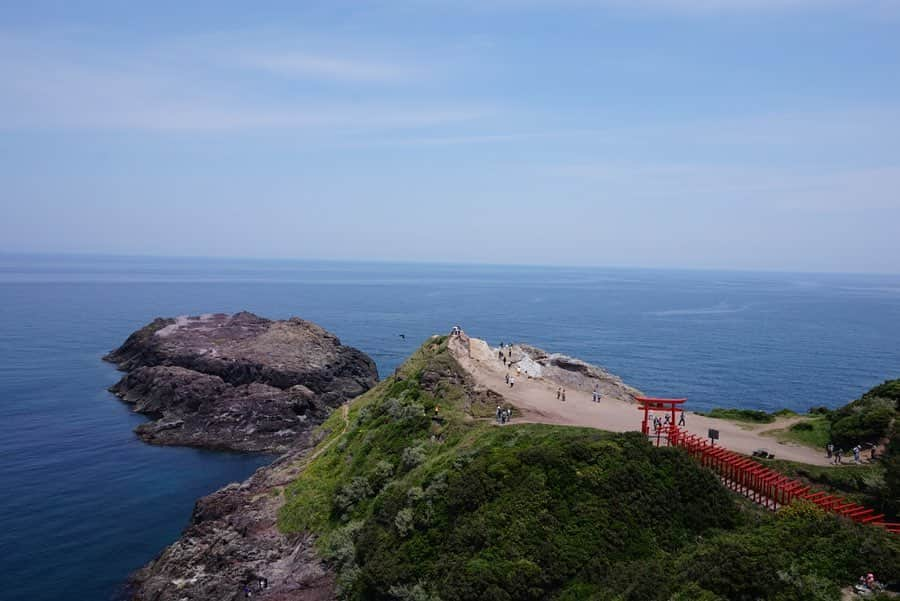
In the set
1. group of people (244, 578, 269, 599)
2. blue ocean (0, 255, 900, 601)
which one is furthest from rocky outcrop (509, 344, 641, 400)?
blue ocean (0, 255, 900, 601)

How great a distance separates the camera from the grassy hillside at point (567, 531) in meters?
18.6

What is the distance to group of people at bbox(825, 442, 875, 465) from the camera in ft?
99.0

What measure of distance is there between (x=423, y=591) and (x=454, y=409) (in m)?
16.0

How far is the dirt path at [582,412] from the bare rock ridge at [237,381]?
92.1ft

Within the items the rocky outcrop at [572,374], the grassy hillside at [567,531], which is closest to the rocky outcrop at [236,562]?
the grassy hillside at [567,531]

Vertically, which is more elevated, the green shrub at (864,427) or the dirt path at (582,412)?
Result: the green shrub at (864,427)

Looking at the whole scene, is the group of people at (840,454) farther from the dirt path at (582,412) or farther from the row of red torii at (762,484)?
the row of red torii at (762,484)

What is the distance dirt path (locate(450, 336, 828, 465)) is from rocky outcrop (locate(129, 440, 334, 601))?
14.9 meters

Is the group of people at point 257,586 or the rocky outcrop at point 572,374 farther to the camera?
the rocky outcrop at point 572,374

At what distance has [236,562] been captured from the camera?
113 feet

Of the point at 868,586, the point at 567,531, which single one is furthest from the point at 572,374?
the point at 868,586

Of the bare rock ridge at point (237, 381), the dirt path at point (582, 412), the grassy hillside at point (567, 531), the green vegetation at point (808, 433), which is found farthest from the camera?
the bare rock ridge at point (237, 381)

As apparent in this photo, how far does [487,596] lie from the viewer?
73.0 feet

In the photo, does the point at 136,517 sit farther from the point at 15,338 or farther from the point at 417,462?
the point at 15,338
